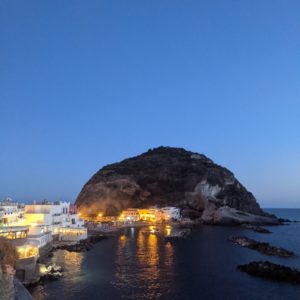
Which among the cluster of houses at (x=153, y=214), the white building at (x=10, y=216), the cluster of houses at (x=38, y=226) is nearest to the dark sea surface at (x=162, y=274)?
the cluster of houses at (x=38, y=226)

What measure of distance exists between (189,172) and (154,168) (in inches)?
668

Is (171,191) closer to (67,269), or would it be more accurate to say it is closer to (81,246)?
(81,246)

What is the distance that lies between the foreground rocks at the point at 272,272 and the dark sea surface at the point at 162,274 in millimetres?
1316

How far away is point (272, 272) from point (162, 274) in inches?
498

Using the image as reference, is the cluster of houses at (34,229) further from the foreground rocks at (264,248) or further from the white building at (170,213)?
the white building at (170,213)

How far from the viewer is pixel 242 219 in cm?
12106

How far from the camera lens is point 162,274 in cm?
4281

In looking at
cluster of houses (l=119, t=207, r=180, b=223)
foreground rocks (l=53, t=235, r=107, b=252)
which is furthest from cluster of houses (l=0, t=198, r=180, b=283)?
cluster of houses (l=119, t=207, r=180, b=223)

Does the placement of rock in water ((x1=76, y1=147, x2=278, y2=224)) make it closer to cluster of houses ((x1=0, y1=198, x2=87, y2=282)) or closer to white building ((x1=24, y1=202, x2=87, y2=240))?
cluster of houses ((x1=0, y1=198, x2=87, y2=282))

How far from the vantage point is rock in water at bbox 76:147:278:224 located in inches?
5428

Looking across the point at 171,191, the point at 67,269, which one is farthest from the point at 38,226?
the point at 171,191

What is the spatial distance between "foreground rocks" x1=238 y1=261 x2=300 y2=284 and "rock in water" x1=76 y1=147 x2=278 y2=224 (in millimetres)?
80514

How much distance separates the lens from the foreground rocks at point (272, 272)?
40.0 meters

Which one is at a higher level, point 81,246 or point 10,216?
point 10,216
